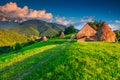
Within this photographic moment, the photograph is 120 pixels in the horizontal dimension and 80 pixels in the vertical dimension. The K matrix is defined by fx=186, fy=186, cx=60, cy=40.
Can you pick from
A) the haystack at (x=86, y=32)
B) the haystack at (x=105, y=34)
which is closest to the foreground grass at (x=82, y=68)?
the haystack at (x=105, y=34)

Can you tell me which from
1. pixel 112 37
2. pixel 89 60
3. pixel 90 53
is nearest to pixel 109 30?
pixel 112 37

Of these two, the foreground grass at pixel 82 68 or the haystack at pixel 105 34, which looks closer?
the foreground grass at pixel 82 68

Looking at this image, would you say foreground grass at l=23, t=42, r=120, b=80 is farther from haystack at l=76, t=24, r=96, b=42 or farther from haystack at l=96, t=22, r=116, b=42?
haystack at l=76, t=24, r=96, b=42

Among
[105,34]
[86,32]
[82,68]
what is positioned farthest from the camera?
[86,32]

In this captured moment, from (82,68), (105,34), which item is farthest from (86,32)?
(82,68)

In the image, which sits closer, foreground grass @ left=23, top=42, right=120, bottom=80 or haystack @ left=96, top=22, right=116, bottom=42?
foreground grass @ left=23, top=42, right=120, bottom=80

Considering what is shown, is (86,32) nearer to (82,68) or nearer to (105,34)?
(105,34)

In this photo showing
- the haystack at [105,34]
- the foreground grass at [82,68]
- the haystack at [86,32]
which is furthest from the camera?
the haystack at [86,32]

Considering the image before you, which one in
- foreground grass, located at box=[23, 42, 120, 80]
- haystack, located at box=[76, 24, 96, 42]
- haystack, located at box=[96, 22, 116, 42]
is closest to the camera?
foreground grass, located at box=[23, 42, 120, 80]

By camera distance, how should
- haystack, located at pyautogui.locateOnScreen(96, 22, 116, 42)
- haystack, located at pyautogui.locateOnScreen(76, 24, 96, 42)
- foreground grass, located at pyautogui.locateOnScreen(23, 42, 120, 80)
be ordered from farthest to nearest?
haystack, located at pyautogui.locateOnScreen(76, 24, 96, 42) → haystack, located at pyautogui.locateOnScreen(96, 22, 116, 42) → foreground grass, located at pyautogui.locateOnScreen(23, 42, 120, 80)

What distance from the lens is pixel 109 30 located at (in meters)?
58.5

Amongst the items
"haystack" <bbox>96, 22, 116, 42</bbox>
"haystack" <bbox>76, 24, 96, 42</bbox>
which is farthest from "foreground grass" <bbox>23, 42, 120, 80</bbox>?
"haystack" <bbox>76, 24, 96, 42</bbox>

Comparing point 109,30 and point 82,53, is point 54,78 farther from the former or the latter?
point 109,30

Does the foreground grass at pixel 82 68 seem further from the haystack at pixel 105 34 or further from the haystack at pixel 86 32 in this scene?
the haystack at pixel 86 32
